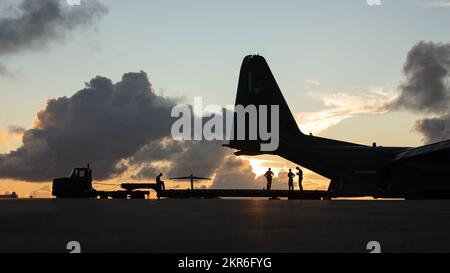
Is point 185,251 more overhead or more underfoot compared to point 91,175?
more underfoot

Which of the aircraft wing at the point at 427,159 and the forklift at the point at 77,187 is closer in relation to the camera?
the aircraft wing at the point at 427,159

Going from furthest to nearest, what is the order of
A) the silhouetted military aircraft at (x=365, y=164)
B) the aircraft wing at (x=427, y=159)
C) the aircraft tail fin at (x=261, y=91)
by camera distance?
the aircraft tail fin at (x=261, y=91) < the silhouetted military aircraft at (x=365, y=164) < the aircraft wing at (x=427, y=159)

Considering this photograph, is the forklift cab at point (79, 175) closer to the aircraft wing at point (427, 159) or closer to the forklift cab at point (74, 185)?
the forklift cab at point (74, 185)

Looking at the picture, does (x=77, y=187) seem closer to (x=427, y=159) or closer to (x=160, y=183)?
(x=160, y=183)

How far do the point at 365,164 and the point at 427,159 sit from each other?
13.6 ft

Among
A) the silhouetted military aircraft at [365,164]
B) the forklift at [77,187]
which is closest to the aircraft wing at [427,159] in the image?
the silhouetted military aircraft at [365,164]

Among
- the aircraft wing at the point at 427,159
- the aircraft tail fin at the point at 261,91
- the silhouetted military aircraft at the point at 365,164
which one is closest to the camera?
the aircraft wing at the point at 427,159

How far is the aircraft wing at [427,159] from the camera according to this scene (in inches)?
1539

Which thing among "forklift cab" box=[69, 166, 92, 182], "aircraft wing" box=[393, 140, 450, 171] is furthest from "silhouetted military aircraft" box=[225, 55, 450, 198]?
"forklift cab" box=[69, 166, 92, 182]
